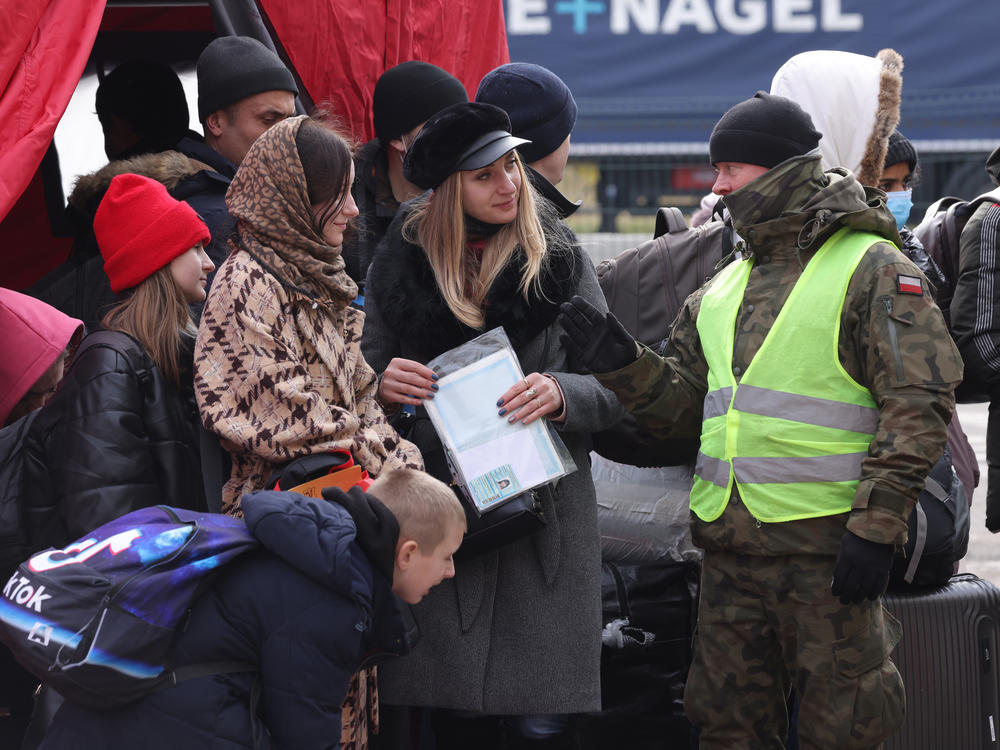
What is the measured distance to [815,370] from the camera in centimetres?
283

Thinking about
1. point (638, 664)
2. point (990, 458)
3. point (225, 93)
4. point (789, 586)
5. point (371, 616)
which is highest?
point (225, 93)

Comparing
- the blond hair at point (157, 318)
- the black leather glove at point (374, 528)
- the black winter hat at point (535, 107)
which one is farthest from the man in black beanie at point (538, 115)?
the black leather glove at point (374, 528)

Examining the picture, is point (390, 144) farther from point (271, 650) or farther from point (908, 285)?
point (271, 650)

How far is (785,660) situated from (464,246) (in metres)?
1.35

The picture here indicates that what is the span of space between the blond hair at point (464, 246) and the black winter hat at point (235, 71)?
74cm

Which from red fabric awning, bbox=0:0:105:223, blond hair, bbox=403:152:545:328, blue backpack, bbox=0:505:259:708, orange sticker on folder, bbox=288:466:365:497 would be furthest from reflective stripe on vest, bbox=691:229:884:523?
red fabric awning, bbox=0:0:105:223

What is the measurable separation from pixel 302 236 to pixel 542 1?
34.4 ft

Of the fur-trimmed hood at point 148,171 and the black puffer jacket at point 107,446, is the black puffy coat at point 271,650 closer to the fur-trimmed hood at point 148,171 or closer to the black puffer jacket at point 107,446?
the black puffer jacket at point 107,446

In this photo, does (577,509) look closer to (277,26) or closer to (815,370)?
Answer: (815,370)

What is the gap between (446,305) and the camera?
3127mm

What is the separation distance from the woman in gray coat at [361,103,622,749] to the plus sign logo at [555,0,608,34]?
396 inches

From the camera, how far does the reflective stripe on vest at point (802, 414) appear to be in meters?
2.80

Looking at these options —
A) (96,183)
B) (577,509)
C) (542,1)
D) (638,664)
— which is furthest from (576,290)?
(542,1)

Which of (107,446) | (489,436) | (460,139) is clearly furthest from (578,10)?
(107,446)
